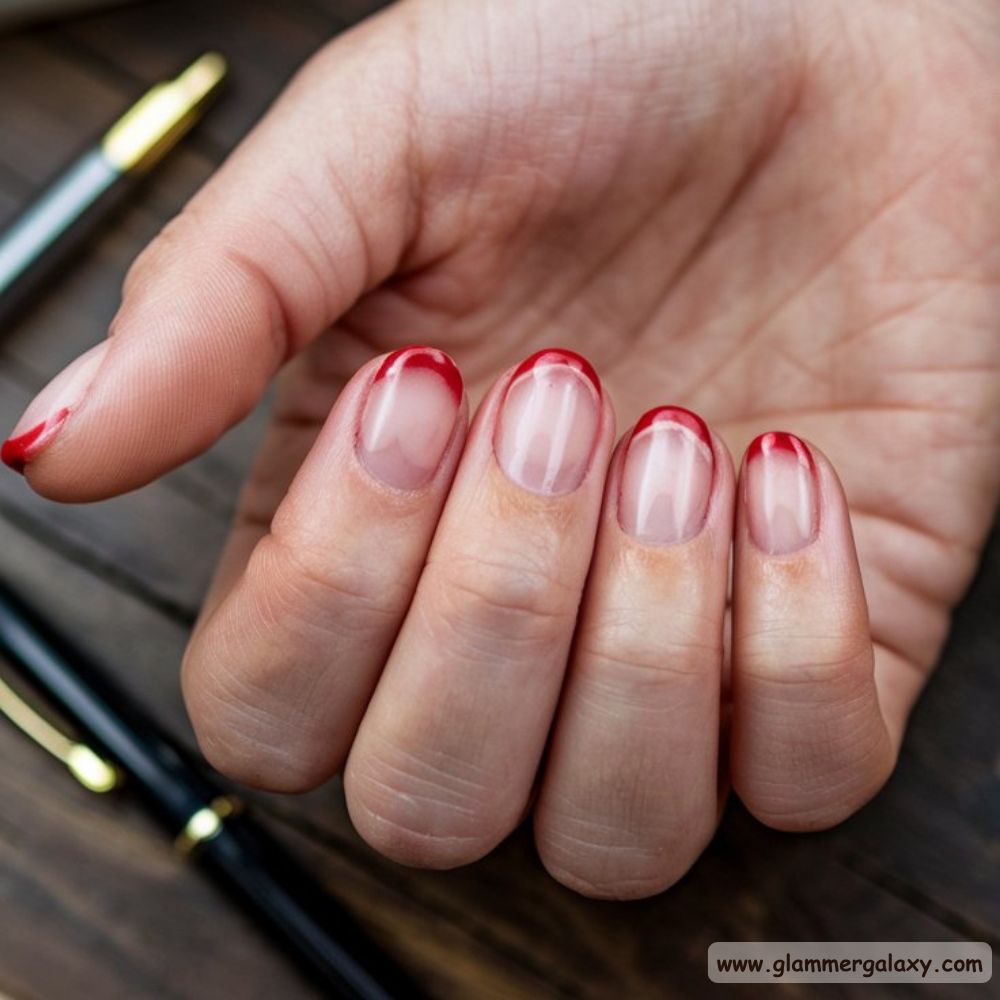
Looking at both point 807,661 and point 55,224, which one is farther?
point 55,224

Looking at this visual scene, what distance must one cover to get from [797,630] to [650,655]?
49 millimetres

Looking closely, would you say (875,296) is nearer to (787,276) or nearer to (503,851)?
(787,276)

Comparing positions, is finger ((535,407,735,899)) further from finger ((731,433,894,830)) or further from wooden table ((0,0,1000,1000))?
wooden table ((0,0,1000,1000))

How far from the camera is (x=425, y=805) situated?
13.7 inches

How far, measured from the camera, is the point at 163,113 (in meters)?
0.56

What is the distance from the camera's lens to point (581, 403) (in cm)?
34

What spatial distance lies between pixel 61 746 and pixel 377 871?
16cm

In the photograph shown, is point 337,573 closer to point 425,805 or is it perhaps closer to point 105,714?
point 425,805

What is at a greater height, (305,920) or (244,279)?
(244,279)

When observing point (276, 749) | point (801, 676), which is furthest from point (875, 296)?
point (276, 749)

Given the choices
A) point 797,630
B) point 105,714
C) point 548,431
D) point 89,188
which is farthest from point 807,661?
point 89,188

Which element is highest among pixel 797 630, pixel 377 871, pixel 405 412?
pixel 405 412

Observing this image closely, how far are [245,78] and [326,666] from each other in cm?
38

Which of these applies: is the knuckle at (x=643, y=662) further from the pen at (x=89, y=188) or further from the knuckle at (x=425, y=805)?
the pen at (x=89, y=188)
